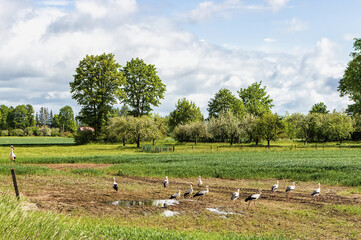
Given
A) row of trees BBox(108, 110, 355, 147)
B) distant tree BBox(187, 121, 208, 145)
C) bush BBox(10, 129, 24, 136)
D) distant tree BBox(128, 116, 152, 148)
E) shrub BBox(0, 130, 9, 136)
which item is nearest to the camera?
distant tree BBox(128, 116, 152, 148)

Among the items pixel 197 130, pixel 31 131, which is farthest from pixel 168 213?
pixel 31 131

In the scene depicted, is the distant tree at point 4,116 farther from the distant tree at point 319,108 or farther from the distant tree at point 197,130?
the distant tree at point 319,108

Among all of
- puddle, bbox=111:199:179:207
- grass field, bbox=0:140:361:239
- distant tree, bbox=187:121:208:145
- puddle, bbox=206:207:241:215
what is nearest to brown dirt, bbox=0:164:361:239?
grass field, bbox=0:140:361:239

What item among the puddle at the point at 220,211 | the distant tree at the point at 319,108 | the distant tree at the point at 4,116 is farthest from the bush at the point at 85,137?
the distant tree at the point at 4,116

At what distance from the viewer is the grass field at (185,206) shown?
846 centimetres

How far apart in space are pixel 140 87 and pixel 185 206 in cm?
7080

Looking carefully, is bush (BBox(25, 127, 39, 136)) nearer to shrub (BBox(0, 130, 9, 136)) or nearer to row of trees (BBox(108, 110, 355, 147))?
shrub (BBox(0, 130, 9, 136))

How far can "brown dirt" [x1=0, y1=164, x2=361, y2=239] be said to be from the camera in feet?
43.4

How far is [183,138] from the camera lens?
98.8m

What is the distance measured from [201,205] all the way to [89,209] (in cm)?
585

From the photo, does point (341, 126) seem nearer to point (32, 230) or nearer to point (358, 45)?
point (358, 45)

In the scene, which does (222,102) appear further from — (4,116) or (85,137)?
(4,116)

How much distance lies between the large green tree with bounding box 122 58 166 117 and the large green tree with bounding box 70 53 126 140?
5.11m

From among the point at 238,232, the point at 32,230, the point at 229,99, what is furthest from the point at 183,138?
the point at 32,230
